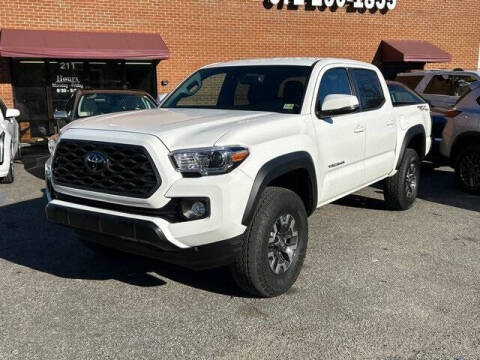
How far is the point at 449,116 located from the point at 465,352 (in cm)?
511

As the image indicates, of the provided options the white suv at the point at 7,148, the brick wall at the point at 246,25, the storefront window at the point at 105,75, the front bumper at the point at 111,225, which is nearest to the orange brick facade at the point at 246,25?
the brick wall at the point at 246,25

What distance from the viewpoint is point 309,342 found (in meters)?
3.07

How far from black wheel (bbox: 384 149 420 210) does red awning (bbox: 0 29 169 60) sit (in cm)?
800

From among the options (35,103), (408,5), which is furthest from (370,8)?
(35,103)

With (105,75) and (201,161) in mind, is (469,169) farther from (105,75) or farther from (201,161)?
(105,75)

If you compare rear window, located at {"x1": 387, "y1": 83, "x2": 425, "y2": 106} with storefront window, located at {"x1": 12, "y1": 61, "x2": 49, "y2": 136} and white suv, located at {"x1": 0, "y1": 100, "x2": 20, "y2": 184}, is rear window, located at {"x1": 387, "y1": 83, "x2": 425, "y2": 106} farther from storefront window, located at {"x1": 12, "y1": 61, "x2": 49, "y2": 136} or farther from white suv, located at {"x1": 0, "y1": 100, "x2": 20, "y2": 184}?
storefront window, located at {"x1": 12, "y1": 61, "x2": 49, "y2": 136}

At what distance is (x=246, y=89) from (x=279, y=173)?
1353 mm

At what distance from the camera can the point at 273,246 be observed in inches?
143

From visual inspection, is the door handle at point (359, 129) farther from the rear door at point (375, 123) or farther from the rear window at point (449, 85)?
the rear window at point (449, 85)

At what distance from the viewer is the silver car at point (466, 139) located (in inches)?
276

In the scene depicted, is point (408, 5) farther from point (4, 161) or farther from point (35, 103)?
point (4, 161)

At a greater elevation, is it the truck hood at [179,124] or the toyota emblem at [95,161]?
the truck hood at [179,124]

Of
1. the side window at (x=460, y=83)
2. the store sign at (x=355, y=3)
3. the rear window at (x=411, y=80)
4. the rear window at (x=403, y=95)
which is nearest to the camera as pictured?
the rear window at (x=403, y=95)

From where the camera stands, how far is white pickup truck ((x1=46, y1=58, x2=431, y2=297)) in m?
3.08
